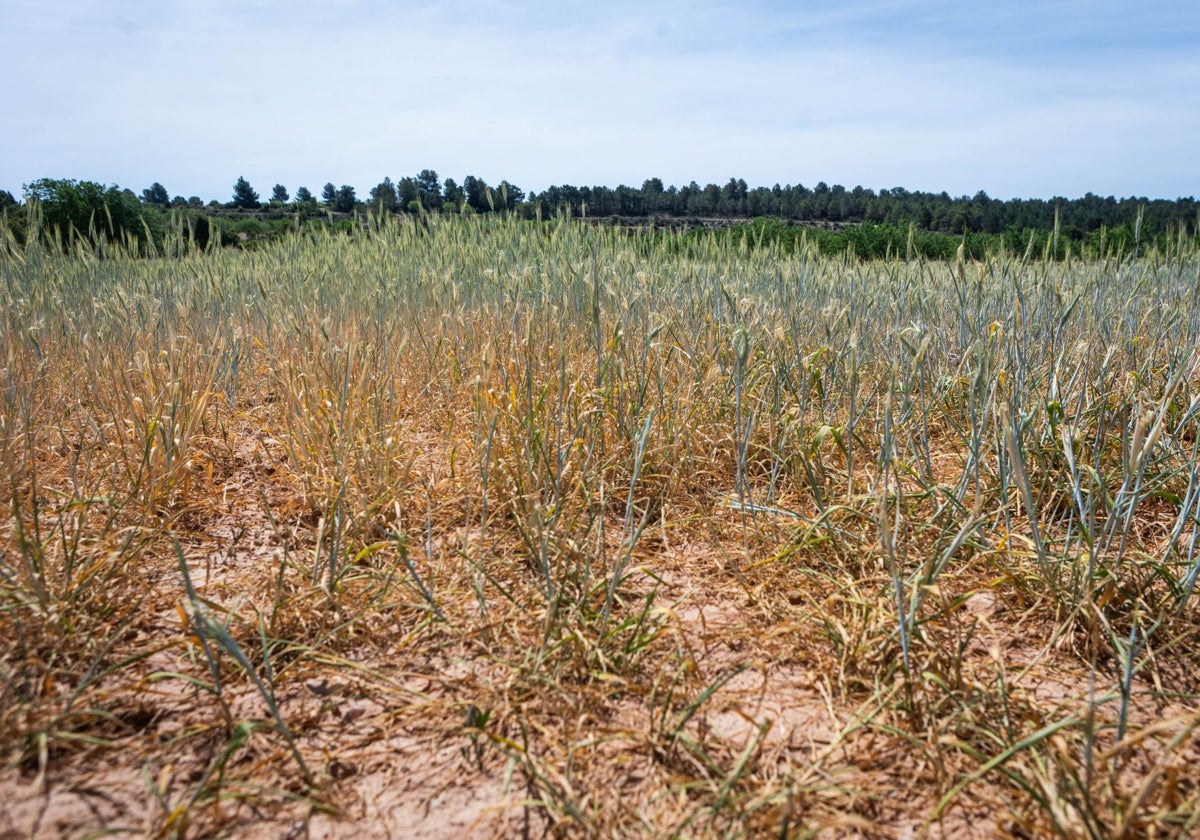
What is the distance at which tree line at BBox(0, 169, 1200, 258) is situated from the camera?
454 cm

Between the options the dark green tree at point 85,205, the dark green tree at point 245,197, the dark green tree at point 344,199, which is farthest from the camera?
the dark green tree at point 245,197

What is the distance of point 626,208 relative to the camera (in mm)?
9375

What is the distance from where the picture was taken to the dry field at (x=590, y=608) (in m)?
1.06

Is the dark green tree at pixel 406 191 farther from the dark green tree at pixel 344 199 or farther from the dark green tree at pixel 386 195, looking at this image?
the dark green tree at pixel 344 199

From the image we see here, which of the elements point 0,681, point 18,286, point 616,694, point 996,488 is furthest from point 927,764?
point 18,286

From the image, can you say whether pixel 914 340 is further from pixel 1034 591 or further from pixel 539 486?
pixel 539 486

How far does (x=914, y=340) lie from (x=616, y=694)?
2.34 m

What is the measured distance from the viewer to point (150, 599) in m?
1.51

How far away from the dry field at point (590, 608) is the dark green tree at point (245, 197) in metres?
14.5

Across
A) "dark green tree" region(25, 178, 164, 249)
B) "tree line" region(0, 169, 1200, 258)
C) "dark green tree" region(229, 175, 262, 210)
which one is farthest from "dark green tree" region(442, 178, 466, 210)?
"dark green tree" region(229, 175, 262, 210)

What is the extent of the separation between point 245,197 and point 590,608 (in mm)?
16619

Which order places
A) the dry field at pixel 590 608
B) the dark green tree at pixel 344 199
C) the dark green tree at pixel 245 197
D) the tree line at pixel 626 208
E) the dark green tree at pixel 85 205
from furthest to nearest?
the dark green tree at pixel 245 197 → the dark green tree at pixel 344 199 → the dark green tree at pixel 85 205 → the tree line at pixel 626 208 → the dry field at pixel 590 608

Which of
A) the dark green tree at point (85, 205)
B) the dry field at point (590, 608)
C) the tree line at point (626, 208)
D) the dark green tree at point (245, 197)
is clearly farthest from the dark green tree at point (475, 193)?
the dark green tree at point (245, 197)

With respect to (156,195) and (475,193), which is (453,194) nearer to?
(475,193)
